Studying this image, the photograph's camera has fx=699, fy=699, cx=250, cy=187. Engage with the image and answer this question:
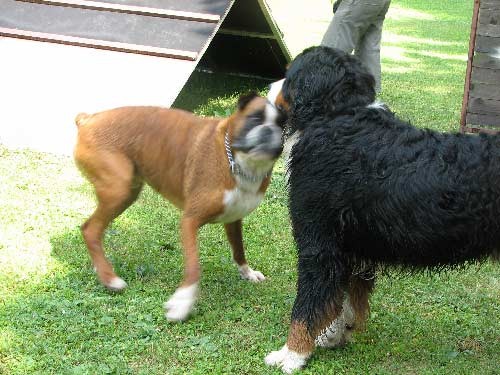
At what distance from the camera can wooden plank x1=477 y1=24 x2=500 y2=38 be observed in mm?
7000

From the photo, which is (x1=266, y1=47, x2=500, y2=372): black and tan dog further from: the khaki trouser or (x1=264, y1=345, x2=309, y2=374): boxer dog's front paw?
the khaki trouser

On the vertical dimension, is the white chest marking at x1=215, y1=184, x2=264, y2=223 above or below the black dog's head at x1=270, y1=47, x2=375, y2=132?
below

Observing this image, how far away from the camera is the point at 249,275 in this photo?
15.0 ft

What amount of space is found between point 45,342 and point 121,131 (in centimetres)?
136

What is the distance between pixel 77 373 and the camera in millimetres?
3461

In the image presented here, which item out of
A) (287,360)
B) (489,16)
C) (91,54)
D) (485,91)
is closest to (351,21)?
(489,16)

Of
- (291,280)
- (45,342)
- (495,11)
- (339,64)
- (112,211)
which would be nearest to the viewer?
Result: (339,64)

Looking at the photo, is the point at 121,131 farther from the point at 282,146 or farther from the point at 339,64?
the point at 339,64

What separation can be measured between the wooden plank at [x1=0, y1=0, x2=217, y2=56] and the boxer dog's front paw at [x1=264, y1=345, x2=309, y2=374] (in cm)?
389

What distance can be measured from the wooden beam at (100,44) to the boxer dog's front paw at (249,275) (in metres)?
2.76

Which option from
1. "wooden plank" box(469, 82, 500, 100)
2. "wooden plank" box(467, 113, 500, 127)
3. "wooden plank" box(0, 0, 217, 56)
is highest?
"wooden plank" box(0, 0, 217, 56)

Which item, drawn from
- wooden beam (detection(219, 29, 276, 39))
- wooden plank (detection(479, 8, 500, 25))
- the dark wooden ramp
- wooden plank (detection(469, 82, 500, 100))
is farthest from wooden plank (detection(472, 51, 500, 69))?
wooden beam (detection(219, 29, 276, 39))

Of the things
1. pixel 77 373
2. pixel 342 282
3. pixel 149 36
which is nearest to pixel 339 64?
pixel 342 282

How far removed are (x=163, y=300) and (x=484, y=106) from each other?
4430 mm
